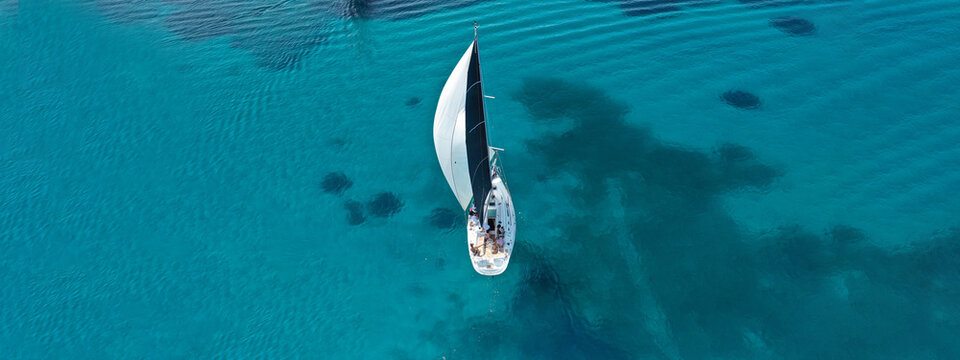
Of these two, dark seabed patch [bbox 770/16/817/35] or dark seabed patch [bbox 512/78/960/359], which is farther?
dark seabed patch [bbox 770/16/817/35]

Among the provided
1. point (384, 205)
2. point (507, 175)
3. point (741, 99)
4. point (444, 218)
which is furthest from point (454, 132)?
point (741, 99)

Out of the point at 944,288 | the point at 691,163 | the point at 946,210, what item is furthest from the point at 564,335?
the point at 946,210

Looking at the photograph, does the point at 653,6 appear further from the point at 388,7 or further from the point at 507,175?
the point at 388,7

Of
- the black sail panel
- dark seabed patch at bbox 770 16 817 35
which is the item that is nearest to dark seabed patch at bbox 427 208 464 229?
the black sail panel

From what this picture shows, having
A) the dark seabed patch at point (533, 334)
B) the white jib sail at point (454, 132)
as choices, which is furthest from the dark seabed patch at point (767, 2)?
the dark seabed patch at point (533, 334)

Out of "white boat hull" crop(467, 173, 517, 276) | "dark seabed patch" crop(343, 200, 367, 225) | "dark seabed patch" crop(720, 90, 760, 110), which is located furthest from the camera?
"dark seabed patch" crop(720, 90, 760, 110)

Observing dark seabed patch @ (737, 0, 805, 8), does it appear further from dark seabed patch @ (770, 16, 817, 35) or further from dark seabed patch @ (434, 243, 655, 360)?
dark seabed patch @ (434, 243, 655, 360)

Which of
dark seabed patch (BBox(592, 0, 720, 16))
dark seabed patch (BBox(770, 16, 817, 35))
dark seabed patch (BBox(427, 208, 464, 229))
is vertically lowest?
dark seabed patch (BBox(427, 208, 464, 229))

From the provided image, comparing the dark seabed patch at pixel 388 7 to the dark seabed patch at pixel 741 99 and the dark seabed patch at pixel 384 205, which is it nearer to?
the dark seabed patch at pixel 384 205
